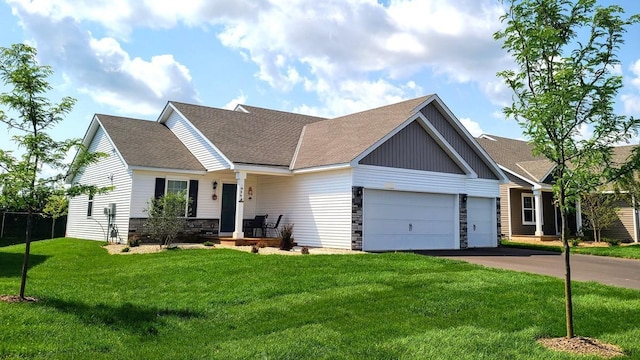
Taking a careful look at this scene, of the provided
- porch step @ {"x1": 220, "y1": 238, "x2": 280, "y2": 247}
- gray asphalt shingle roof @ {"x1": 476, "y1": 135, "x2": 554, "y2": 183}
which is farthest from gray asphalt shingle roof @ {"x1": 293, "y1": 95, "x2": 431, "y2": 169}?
gray asphalt shingle roof @ {"x1": 476, "y1": 135, "x2": 554, "y2": 183}

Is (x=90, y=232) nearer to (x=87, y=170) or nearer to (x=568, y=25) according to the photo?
(x=87, y=170)

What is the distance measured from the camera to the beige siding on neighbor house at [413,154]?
1666cm

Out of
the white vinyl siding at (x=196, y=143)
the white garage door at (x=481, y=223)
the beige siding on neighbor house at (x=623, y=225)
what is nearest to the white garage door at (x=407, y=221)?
the white garage door at (x=481, y=223)

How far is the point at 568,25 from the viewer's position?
243 inches

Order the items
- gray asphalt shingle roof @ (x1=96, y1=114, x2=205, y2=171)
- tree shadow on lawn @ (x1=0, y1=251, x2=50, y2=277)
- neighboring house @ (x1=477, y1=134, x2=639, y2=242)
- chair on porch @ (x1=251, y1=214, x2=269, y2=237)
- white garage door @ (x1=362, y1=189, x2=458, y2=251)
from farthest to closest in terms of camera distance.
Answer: neighboring house @ (x1=477, y1=134, x2=639, y2=242), chair on porch @ (x1=251, y1=214, x2=269, y2=237), gray asphalt shingle roof @ (x1=96, y1=114, x2=205, y2=171), white garage door @ (x1=362, y1=189, x2=458, y2=251), tree shadow on lawn @ (x1=0, y1=251, x2=50, y2=277)

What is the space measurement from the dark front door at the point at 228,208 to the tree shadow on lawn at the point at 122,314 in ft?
38.4

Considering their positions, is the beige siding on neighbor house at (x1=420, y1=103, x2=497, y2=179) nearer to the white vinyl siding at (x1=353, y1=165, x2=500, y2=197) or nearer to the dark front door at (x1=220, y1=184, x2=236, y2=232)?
the white vinyl siding at (x1=353, y1=165, x2=500, y2=197)

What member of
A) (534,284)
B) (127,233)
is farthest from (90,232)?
(534,284)

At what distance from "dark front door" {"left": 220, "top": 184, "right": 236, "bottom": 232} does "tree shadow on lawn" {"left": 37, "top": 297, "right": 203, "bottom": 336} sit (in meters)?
11.7

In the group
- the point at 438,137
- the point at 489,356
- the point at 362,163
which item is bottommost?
→ the point at 489,356

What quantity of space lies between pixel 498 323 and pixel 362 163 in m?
9.82

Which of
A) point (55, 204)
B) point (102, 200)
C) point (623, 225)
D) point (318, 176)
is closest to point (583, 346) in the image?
point (55, 204)

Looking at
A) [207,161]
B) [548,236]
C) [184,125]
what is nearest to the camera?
[207,161]

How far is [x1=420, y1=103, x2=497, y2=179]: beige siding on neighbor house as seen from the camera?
20.0 m
